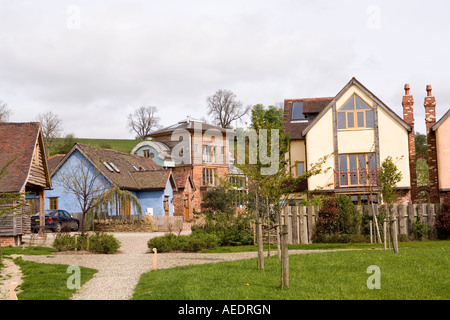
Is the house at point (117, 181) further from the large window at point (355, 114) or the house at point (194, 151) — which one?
the large window at point (355, 114)

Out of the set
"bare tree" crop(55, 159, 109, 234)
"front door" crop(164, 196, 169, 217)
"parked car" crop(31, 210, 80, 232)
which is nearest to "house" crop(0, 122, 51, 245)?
"bare tree" crop(55, 159, 109, 234)

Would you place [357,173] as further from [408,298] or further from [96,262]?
[408,298]

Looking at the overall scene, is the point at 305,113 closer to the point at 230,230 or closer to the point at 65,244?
the point at 230,230

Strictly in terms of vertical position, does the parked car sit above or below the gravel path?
above

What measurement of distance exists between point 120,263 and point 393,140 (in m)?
21.0

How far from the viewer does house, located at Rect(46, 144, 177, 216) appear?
1622 inches

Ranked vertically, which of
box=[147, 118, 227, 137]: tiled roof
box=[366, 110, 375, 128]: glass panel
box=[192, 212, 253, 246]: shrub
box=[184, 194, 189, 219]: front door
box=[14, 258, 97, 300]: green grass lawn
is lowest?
box=[14, 258, 97, 300]: green grass lawn

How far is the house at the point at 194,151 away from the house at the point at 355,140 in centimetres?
2275

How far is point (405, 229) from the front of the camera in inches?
953

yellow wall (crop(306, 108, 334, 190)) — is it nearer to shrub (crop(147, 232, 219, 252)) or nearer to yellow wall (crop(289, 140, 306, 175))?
yellow wall (crop(289, 140, 306, 175))

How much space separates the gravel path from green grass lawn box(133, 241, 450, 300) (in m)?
0.56

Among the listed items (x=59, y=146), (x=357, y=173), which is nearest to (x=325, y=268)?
(x=357, y=173)

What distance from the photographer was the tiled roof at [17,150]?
25.0 metres
